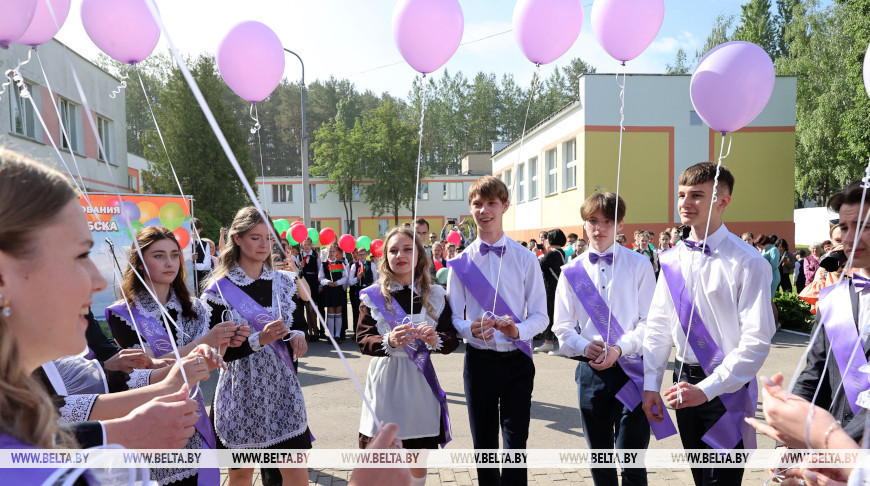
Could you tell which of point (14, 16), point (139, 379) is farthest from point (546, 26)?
point (139, 379)

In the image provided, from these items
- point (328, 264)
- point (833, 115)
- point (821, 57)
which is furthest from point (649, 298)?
point (821, 57)

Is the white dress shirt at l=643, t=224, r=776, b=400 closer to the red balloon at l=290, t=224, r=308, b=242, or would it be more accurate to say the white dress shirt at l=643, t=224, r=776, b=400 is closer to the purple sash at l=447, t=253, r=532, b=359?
the purple sash at l=447, t=253, r=532, b=359

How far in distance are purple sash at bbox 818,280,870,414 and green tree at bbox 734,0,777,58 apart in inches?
1765

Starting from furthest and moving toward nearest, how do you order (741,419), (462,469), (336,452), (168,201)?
1. (168,201)
2. (336,452)
3. (462,469)
4. (741,419)

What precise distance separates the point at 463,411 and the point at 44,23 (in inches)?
198

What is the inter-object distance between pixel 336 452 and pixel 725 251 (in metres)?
3.63

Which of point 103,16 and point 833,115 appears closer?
point 103,16

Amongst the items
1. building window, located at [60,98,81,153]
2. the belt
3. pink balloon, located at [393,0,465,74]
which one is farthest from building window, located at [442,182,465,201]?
the belt

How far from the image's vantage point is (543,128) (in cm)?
2441

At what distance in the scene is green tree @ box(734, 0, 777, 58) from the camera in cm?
3991

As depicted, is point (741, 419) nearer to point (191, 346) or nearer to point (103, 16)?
point (191, 346)

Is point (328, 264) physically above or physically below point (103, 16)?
below

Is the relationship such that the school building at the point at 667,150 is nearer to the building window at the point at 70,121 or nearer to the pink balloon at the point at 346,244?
the pink balloon at the point at 346,244

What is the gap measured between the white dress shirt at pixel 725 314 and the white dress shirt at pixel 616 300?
31 centimetres
